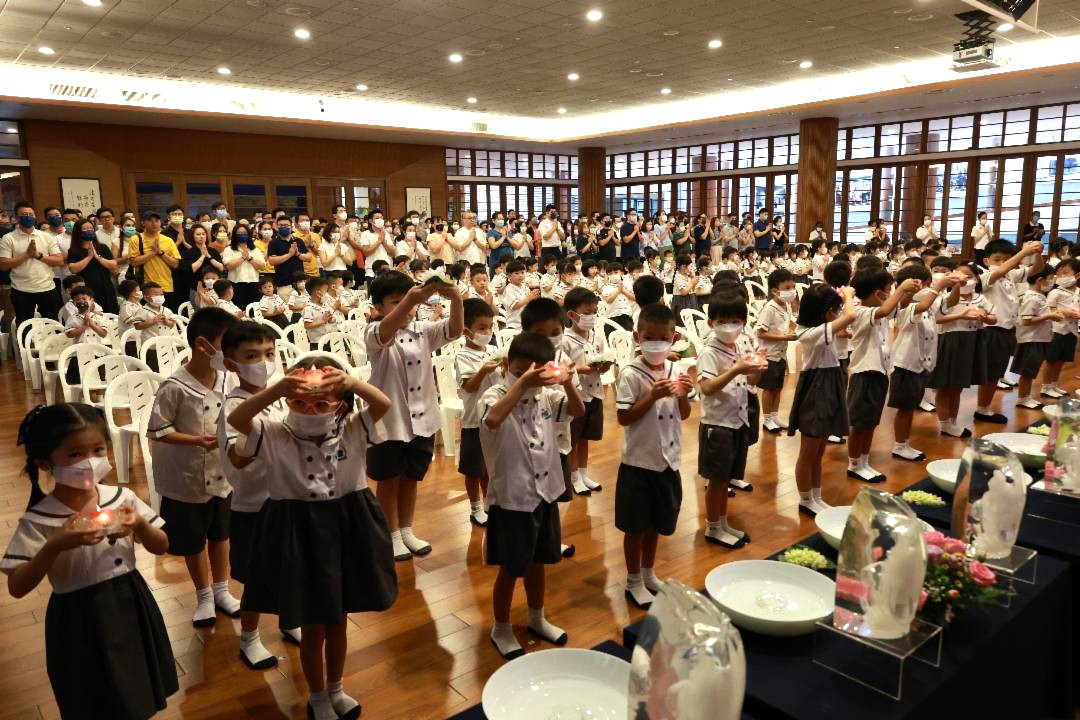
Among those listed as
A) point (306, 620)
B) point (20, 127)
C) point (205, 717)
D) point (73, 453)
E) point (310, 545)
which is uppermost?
point (20, 127)

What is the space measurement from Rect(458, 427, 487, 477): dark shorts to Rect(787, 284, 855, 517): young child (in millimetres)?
1912

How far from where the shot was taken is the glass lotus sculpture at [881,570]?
68.6 inches

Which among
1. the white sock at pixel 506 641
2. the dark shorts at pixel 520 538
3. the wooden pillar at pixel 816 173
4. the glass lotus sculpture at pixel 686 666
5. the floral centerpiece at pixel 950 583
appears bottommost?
the white sock at pixel 506 641

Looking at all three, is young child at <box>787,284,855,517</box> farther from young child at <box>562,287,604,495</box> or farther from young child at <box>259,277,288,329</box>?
young child at <box>259,277,288,329</box>

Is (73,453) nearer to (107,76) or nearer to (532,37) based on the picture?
(532,37)

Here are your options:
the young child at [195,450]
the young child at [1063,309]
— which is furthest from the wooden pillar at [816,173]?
the young child at [195,450]

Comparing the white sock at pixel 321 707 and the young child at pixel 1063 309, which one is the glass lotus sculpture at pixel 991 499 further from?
the young child at pixel 1063 309

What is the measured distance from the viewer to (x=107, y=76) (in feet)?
39.2

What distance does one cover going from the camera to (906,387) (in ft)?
16.6

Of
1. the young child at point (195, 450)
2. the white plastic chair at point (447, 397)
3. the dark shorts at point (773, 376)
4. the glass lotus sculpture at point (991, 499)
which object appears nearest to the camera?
the glass lotus sculpture at point (991, 499)

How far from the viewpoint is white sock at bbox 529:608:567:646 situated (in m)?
3.02

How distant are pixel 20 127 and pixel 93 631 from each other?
15.2 meters

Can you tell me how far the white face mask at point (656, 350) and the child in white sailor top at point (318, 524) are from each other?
3.98 feet

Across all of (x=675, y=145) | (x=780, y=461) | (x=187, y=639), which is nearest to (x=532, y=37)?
(x=780, y=461)
